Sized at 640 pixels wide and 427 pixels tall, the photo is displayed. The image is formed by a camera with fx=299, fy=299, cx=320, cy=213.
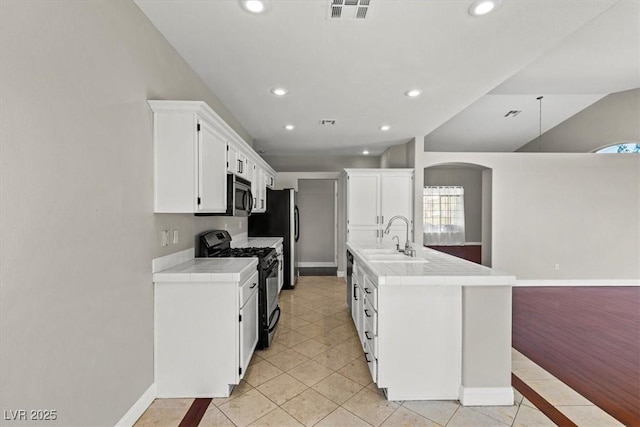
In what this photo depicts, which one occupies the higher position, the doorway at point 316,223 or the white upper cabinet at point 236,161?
the white upper cabinet at point 236,161

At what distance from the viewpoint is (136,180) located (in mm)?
1939

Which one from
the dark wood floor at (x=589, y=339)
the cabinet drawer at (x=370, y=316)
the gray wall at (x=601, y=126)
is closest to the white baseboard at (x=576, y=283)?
the dark wood floor at (x=589, y=339)

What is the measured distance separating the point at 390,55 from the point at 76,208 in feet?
8.19

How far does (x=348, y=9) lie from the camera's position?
1964 millimetres

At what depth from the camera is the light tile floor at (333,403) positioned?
192 centimetres

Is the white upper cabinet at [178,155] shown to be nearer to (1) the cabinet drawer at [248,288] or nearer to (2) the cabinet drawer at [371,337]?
(1) the cabinet drawer at [248,288]

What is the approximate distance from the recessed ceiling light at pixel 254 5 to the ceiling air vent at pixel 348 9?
43 centimetres

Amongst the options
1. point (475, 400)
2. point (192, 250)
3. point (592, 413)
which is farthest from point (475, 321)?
point (192, 250)

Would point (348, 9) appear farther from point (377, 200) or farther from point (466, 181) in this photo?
point (466, 181)

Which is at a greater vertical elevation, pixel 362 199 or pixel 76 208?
pixel 362 199

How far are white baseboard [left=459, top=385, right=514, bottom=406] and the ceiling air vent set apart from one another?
8.67ft

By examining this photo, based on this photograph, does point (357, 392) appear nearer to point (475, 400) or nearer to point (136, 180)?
point (475, 400)

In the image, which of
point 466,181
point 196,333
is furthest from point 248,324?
point 466,181

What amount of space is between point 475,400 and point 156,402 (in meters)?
2.20
